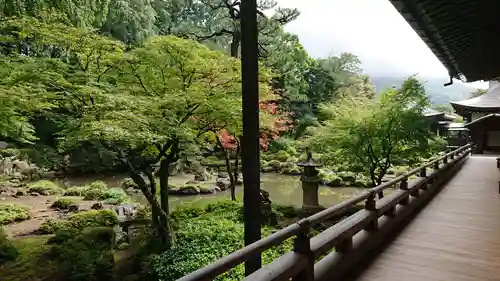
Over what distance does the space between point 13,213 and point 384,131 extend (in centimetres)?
1114

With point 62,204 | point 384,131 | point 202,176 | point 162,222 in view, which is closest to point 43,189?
point 62,204

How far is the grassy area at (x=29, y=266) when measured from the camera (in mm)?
6750

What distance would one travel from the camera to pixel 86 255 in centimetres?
692

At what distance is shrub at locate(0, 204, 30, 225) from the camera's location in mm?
10929

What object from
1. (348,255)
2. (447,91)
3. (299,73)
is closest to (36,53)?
(348,255)

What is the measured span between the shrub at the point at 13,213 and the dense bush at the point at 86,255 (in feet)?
13.5

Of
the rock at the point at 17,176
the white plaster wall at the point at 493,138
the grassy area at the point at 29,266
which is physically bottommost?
the grassy area at the point at 29,266

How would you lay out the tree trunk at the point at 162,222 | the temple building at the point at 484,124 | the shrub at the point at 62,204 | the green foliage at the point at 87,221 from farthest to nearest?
the temple building at the point at 484,124
the shrub at the point at 62,204
the green foliage at the point at 87,221
the tree trunk at the point at 162,222

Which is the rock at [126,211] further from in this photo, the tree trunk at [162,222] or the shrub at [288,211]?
the shrub at [288,211]

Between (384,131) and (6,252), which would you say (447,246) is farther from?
(6,252)

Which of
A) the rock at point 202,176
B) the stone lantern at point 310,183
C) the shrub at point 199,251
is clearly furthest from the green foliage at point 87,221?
the rock at point 202,176

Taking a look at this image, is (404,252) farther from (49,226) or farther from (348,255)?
(49,226)

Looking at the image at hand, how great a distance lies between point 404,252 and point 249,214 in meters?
1.76

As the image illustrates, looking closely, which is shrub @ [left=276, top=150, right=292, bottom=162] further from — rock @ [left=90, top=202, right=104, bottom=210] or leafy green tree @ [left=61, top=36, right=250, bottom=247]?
leafy green tree @ [left=61, top=36, right=250, bottom=247]
